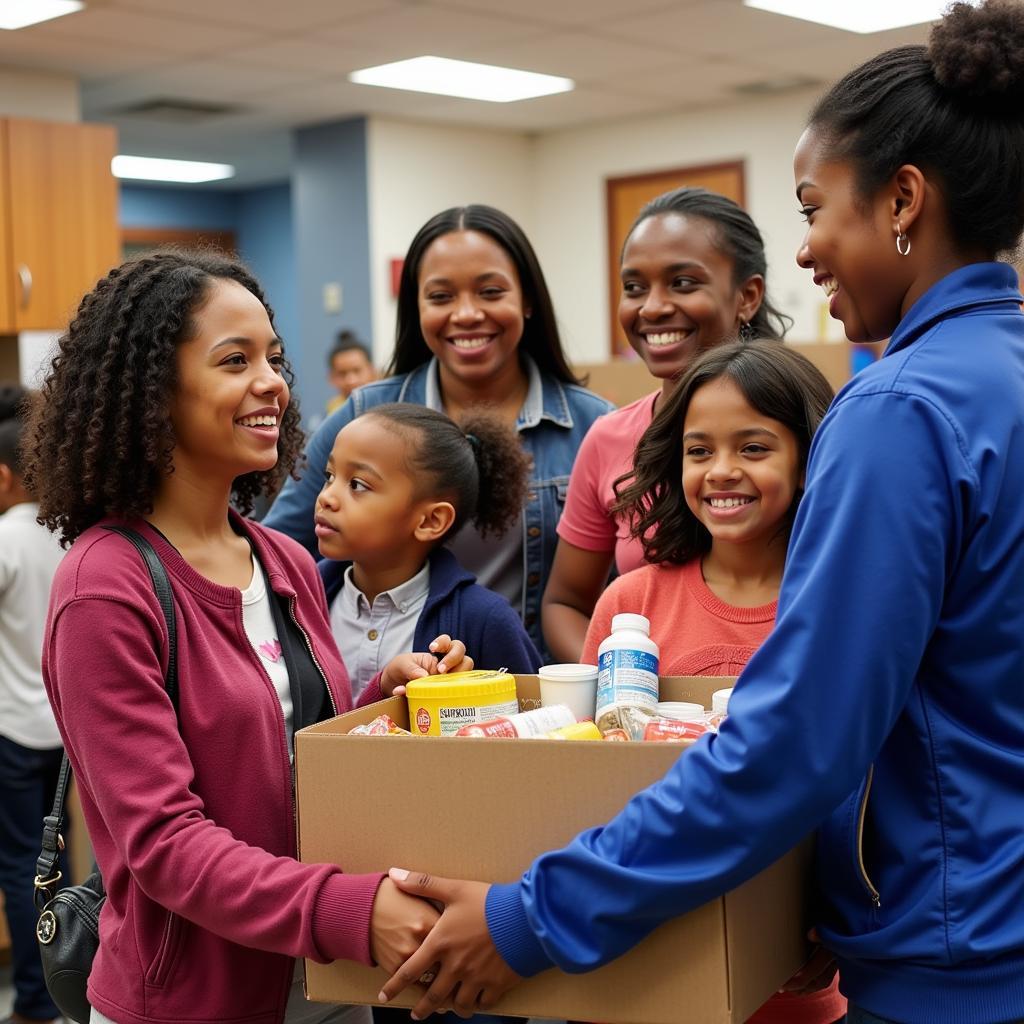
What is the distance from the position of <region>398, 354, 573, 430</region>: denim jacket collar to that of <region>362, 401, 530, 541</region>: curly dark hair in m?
0.17

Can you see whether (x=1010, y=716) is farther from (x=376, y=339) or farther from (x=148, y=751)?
(x=376, y=339)

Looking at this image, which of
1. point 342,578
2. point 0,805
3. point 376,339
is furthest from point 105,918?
point 376,339

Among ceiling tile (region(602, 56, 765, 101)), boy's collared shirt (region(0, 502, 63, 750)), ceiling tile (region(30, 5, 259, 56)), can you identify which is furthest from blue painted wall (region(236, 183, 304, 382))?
boy's collared shirt (region(0, 502, 63, 750))

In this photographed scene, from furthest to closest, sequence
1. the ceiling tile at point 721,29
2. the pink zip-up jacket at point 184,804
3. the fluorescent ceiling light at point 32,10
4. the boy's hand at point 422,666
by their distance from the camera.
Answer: the ceiling tile at point 721,29
the fluorescent ceiling light at point 32,10
the boy's hand at point 422,666
the pink zip-up jacket at point 184,804

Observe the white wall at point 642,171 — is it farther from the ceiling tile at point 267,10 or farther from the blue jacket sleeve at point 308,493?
the blue jacket sleeve at point 308,493

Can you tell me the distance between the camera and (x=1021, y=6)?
1.17 meters

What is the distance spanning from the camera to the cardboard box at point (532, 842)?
3.78ft

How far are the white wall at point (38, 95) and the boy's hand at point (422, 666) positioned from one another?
5633 mm

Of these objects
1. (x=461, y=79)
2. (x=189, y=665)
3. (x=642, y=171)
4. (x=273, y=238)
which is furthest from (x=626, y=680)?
(x=273, y=238)

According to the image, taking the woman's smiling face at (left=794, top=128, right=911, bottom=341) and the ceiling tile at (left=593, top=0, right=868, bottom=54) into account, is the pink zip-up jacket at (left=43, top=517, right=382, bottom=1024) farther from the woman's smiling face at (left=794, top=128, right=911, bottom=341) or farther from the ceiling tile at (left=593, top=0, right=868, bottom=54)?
the ceiling tile at (left=593, top=0, right=868, bottom=54)

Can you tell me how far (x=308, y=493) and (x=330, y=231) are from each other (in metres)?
6.15

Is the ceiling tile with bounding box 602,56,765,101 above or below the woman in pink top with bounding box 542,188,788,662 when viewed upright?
above

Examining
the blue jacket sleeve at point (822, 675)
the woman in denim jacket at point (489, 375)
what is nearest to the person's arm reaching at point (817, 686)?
the blue jacket sleeve at point (822, 675)

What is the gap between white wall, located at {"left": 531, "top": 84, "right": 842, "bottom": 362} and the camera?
7.81 metres
